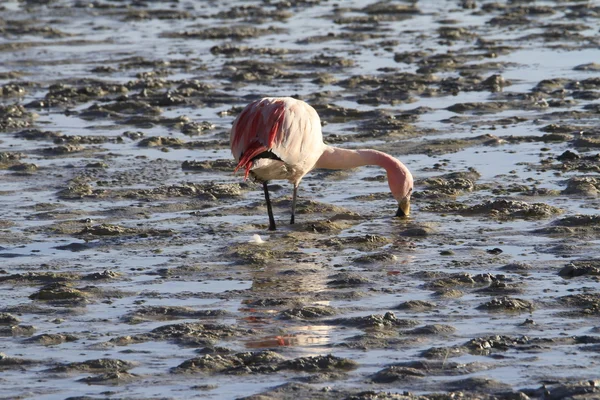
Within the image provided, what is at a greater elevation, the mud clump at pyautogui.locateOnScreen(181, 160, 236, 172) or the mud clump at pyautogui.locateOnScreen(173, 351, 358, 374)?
the mud clump at pyautogui.locateOnScreen(173, 351, 358, 374)

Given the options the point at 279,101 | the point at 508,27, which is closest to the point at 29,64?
the point at 508,27

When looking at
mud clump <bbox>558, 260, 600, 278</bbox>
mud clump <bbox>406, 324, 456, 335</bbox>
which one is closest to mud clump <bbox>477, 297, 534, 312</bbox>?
mud clump <bbox>406, 324, 456, 335</bbox>

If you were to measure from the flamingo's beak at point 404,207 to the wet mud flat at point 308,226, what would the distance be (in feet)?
0.34

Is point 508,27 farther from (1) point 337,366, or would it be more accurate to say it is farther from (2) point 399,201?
(1) point 337,366

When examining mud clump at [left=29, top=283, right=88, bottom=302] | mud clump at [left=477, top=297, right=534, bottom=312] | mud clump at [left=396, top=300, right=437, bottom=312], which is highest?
mud clump at [left=29, top=283, right=88, bottom=302]

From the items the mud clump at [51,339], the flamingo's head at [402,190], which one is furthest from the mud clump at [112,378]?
the flamingo's head at [402,190]

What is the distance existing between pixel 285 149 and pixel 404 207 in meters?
1.14

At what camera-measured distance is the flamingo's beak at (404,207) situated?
1038 cm

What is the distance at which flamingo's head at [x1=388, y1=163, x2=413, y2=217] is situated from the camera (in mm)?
10367

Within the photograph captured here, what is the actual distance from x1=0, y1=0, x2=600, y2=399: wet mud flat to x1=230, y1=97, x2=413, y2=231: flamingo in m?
0.33

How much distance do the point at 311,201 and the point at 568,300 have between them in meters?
3.72

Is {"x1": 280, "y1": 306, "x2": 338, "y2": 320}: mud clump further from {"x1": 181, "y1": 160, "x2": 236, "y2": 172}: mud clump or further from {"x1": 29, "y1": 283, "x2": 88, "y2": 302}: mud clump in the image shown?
{"x1": 181, "y1": 160, "x2": 236, "y2": 172}: mud clump

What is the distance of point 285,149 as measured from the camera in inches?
390

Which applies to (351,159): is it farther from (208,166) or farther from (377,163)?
(208,166)
